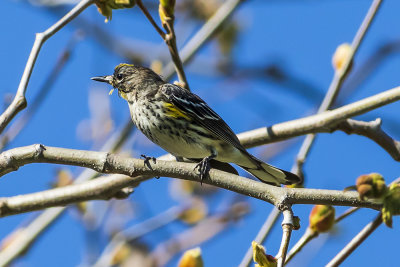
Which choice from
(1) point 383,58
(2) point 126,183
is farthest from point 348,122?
(2) point 126,183

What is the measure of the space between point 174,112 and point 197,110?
249 millimetres

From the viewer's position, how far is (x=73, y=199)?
373 centimetres

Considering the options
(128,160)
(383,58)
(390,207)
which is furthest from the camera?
(383,58)

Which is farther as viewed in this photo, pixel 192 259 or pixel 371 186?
pixel 192 259

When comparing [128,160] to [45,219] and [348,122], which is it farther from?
[348,122]

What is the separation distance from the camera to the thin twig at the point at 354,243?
2814mm

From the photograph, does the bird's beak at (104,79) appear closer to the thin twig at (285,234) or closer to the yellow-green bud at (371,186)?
the thin twig at (285,234)

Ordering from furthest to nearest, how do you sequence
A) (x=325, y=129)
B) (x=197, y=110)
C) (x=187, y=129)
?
(x=197, y=110)
(x=187, y=129)
(x=325, y=129)

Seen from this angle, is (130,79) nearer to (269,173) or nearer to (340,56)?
(269,173)

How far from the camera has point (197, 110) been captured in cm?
520

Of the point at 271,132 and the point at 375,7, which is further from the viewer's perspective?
the point at 271,132

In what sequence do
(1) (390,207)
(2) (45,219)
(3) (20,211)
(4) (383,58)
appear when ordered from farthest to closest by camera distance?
1. (4) (383,58)
2. (2) (45,219)
3. (3) (20,211)
4. (1) (390,207)

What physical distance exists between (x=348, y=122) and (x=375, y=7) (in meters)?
0.81

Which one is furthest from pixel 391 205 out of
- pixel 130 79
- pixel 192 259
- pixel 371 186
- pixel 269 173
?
pixel 130 79
